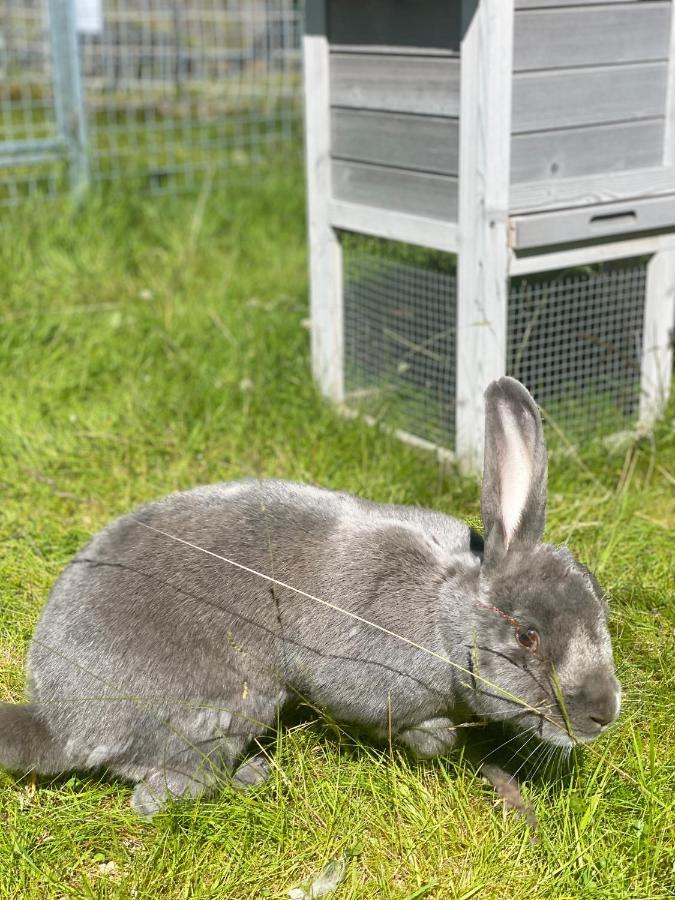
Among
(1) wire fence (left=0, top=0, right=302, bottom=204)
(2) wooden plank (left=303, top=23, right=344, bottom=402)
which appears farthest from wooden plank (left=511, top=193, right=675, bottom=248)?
(1) wire fence (left=0, top=0, right=302, bottom=204)

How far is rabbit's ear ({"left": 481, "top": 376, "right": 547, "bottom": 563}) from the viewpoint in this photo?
2152 mm

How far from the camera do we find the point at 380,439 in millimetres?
3674

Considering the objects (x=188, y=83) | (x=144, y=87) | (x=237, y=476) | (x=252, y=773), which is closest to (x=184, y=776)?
(x=252, y=773)

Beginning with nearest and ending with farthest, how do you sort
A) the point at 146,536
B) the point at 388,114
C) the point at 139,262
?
the point at 146,536
the point at 388,114
the point at 139,262

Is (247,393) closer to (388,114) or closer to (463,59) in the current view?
(388,114)

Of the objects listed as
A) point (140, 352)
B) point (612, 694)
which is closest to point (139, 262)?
point (140, 352)

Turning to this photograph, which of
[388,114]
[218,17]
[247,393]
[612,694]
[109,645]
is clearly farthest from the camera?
[218,17]

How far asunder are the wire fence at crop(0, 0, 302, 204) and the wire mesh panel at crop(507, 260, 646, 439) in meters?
2.84

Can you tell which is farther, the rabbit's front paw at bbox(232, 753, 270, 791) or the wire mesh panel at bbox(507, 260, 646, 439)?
the wire mesh panel at bbox(507, 260, 646, 439)

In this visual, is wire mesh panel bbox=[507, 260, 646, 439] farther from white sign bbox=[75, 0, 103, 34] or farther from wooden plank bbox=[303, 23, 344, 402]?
white sign bbox=[75, 0, 103, 34]

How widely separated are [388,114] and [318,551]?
1.81m

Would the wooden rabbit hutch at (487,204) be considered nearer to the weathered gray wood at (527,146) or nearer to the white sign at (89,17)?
the weathered gray wood at (527,146)

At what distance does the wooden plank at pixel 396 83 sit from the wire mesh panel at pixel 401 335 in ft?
1.62

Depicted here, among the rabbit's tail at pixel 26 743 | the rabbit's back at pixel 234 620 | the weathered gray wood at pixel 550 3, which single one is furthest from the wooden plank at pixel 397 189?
the rabbit's tail at pixel 26 743
